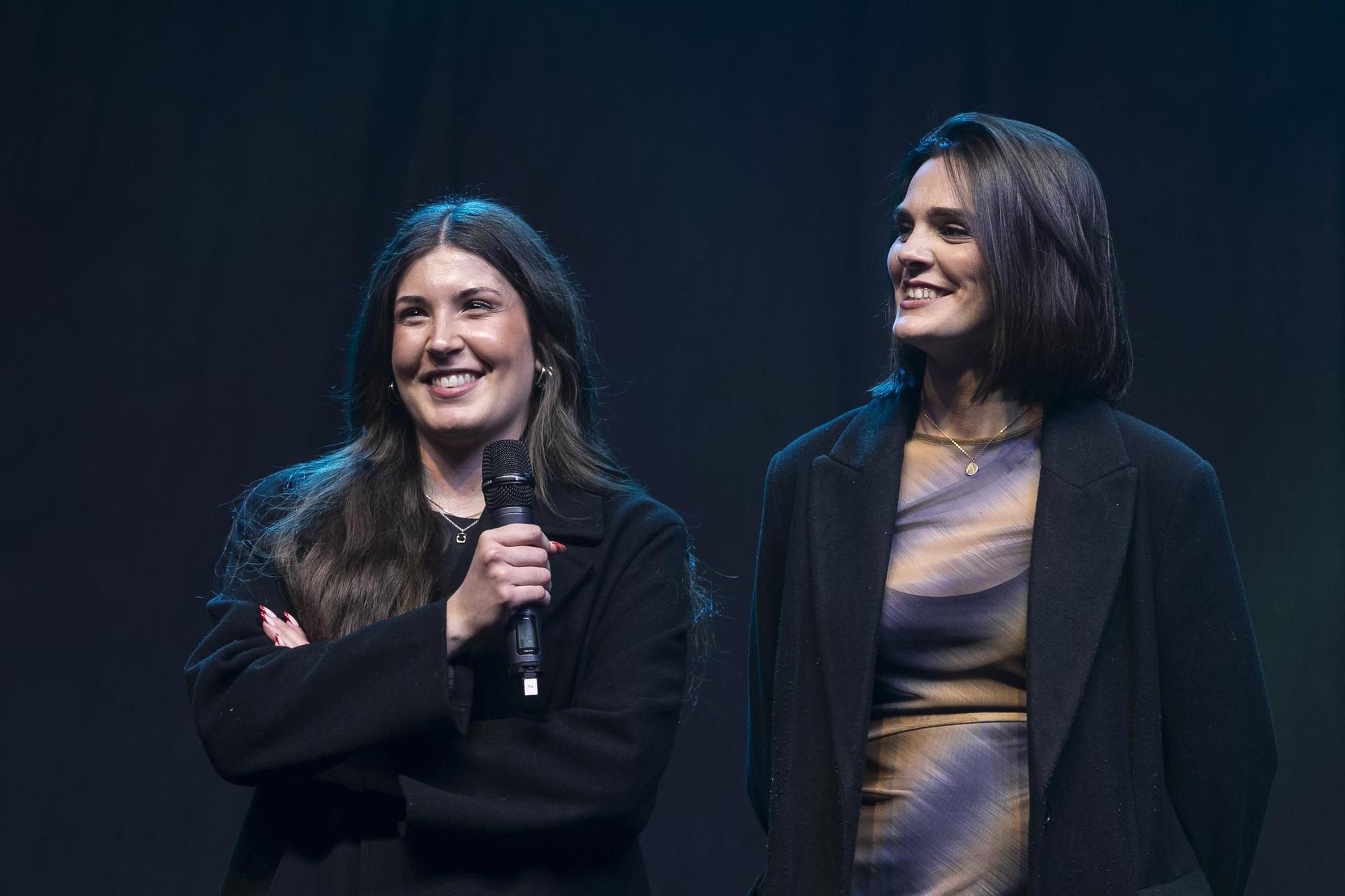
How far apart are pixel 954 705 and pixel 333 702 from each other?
827 mm

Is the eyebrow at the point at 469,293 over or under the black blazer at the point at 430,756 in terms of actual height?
over

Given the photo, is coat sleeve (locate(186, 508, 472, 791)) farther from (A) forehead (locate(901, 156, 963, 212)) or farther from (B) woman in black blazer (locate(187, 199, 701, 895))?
(A) forehead (locate(901, 156, 963, 212))

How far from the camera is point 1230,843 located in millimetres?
1791

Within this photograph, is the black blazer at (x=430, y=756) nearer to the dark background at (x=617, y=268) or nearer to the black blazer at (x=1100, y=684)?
the black blazer at (x=1100, y=684)

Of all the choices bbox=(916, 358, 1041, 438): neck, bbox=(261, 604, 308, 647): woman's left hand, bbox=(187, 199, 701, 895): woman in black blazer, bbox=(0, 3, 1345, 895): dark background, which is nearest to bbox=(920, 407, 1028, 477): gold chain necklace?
bbox=(916, 358, 1041, 438): neck

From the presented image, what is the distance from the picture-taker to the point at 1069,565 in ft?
5.84

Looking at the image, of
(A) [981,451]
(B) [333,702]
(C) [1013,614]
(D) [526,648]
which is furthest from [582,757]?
(A) [981,451]

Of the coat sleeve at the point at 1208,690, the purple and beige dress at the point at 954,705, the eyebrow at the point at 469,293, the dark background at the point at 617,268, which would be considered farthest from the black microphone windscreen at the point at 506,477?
the dark background at the point at 617,268

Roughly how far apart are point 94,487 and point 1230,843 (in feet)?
8.43

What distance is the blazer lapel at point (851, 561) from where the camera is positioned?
5.89 feet

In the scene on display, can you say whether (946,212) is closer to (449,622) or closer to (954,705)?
(954,705)

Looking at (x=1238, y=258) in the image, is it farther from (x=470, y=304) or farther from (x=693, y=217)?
(x=470, y=304)

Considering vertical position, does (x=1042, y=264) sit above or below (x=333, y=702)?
above

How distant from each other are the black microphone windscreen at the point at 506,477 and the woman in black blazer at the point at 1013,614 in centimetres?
41
